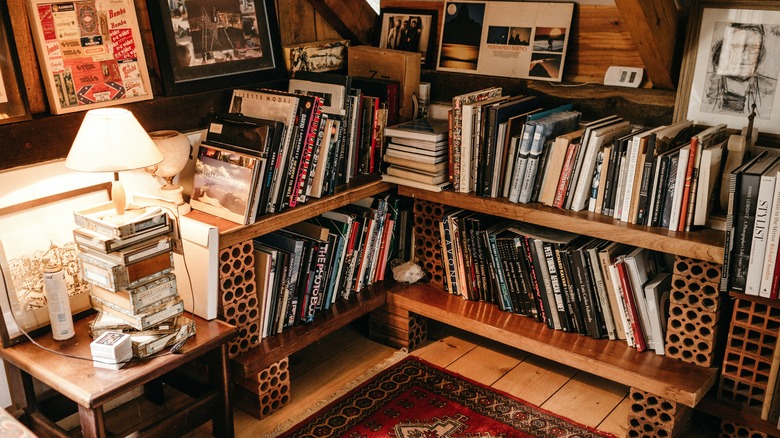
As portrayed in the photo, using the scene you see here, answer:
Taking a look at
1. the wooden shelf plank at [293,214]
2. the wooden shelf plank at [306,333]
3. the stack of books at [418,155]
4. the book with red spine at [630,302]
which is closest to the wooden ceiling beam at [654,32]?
the book with red spine at [630,302]

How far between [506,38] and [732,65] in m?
0.77

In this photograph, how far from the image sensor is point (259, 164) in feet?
6.65

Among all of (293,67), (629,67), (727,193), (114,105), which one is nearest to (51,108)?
(114,105)

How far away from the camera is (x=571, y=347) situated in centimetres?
222

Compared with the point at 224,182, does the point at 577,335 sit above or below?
below

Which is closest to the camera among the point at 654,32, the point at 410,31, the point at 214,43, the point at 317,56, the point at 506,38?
the point at 654,32

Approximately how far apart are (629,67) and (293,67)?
120 cm

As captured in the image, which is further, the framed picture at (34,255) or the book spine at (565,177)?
the book spine at (565,177)

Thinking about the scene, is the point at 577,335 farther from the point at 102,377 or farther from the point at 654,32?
the point at 102,377

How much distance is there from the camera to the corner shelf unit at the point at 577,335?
197cm

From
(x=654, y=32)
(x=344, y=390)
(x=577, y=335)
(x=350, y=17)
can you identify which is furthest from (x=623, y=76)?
(x=344, y=390)

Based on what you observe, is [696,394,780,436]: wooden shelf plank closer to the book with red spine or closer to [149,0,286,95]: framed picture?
the book with red spine

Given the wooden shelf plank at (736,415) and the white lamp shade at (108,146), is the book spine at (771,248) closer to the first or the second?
the wooden shelf plank at (736,415)

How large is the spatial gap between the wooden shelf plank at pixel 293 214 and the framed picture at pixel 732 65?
109 centimetres
